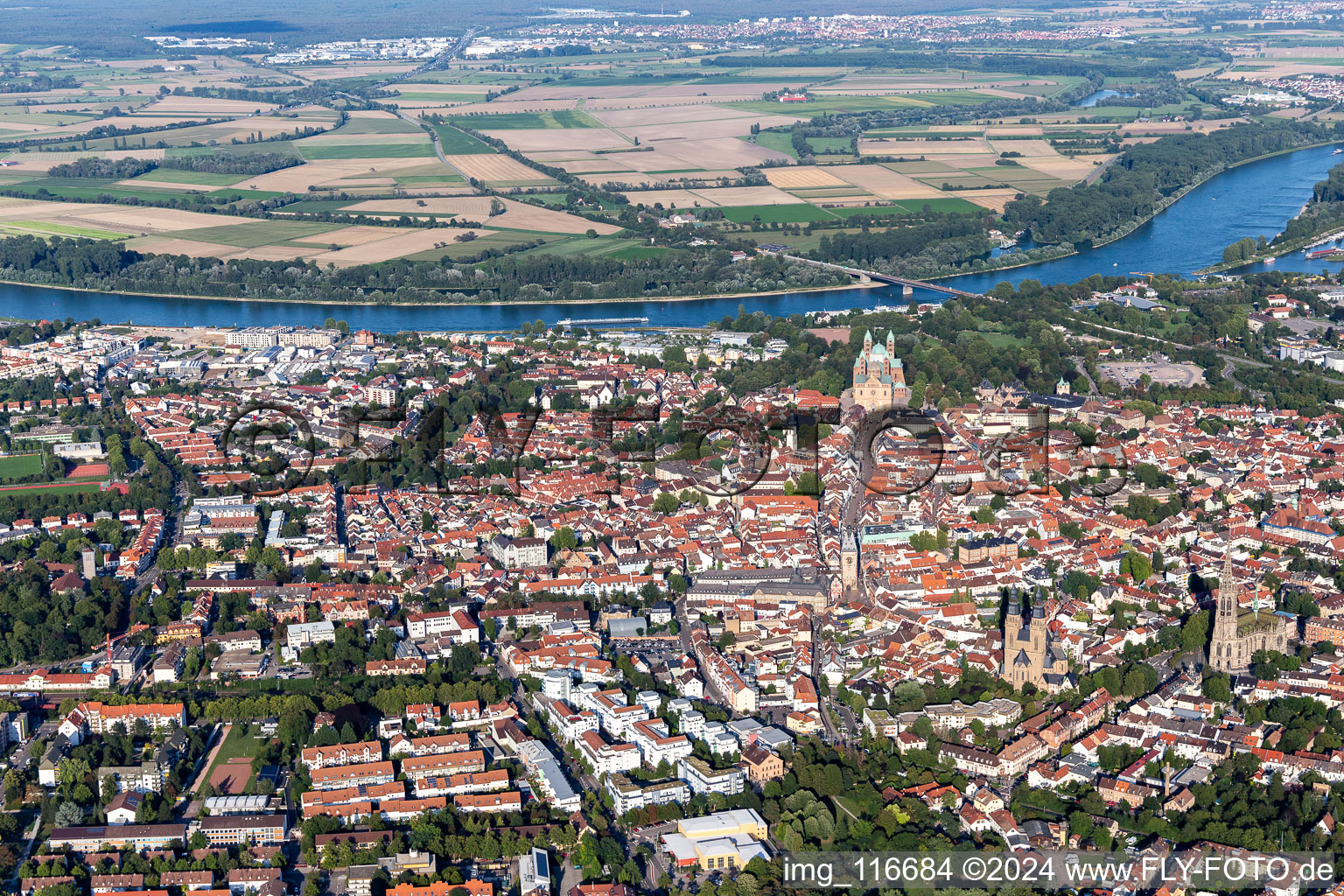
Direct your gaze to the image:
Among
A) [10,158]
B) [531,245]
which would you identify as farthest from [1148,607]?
[10,158]

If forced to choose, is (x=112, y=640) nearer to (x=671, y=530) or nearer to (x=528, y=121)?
(x=671, y=530)

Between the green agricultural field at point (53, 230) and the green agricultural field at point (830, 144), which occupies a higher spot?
the green agricultural field at point (830, 144)

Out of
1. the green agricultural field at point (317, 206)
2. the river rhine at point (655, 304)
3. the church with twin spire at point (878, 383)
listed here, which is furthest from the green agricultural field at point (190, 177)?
the church with twin spire at point (878, 383)

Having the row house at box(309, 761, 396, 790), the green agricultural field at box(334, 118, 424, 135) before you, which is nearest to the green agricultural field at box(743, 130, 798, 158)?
the green agricultural field at box(334, 118, 424, 135)

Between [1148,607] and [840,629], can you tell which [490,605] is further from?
[1148,607]

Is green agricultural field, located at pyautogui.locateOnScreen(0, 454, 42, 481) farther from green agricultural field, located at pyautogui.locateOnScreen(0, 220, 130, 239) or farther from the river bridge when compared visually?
the river bridge

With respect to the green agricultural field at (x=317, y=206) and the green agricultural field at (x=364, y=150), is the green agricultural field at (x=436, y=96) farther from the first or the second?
the green agricultural field at (x=317, y=206)
